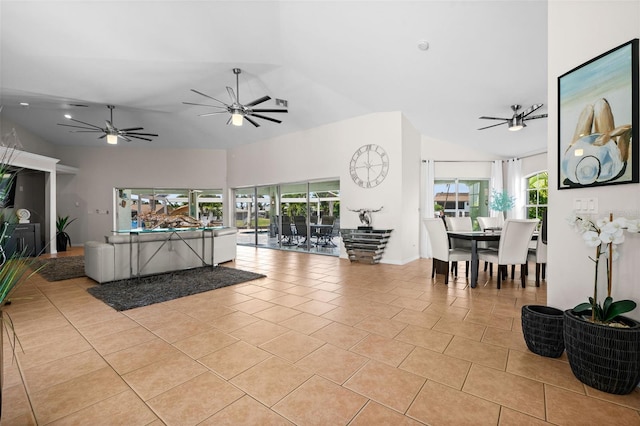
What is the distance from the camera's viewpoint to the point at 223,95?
6180mm

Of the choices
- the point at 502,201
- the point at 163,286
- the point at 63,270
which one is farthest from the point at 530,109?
the point at 63,270

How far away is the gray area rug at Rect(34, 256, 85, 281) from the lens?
4.73 metres

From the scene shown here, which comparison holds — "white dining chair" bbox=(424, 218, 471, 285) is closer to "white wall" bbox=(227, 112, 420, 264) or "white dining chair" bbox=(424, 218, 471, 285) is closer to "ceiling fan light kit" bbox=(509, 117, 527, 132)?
"white wall" bbox=(227, 112, 420, 264)

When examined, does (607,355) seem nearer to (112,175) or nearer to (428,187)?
(428,187)

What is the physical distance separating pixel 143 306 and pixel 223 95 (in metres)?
4.65

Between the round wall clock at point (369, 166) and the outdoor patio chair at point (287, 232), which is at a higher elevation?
the round wall clock at point (369, 166)

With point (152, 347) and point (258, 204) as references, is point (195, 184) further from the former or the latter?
point (152, 347)

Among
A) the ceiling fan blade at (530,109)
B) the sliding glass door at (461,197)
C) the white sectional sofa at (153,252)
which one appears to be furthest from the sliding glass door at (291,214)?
the ceiling fan blade at (530,109)

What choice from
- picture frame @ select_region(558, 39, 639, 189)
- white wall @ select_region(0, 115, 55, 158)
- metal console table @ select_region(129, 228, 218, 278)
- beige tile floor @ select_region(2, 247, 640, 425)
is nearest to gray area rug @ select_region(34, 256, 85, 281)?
metal console table @ select_region(129, 228, 218, 278)

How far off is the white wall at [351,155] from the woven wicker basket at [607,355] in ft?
13.2

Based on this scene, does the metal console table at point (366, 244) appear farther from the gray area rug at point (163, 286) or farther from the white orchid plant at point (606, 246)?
the white orchid plant at point (606, 246)

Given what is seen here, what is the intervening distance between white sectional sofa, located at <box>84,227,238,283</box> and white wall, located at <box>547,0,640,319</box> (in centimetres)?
483

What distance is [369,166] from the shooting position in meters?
6.19

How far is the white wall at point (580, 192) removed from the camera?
1.82 m
